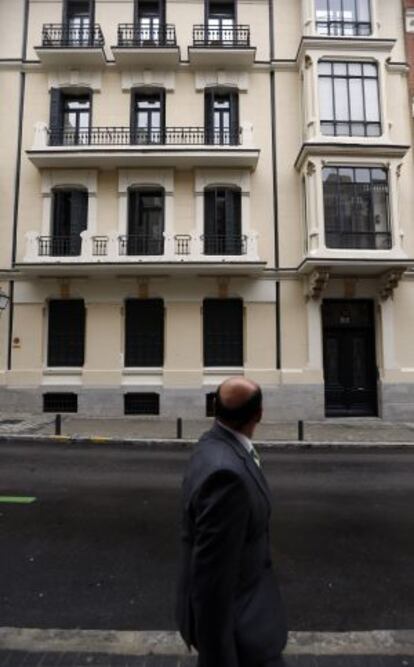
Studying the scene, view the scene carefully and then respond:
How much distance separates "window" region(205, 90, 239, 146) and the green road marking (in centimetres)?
1484

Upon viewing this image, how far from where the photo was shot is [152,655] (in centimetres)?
346

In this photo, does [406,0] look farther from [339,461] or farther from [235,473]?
[235,473]

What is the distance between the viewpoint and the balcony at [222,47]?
1834cm

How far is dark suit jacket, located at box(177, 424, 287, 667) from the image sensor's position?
6.50 ft

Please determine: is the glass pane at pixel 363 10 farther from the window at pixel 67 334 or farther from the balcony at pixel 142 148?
the window at pixel 67 334

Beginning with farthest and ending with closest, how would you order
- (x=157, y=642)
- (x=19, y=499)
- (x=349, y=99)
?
(x=349, y=99)
(x=19, y=499)
(x=157, y=642)

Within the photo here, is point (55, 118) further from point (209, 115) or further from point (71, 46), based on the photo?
point (209, 115)

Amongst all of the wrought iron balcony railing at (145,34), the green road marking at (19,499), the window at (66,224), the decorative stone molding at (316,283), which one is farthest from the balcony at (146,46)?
the green road marking at (19,499)

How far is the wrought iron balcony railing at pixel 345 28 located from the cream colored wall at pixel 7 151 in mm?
11266

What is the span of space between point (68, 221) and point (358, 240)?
10.2 metres

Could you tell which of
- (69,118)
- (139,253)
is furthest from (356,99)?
(69,118)

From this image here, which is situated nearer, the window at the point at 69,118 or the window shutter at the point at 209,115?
the window at the point at 69,118

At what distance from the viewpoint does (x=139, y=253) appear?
58.7 feet

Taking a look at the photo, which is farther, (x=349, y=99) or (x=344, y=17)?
(x=344, y=17)
